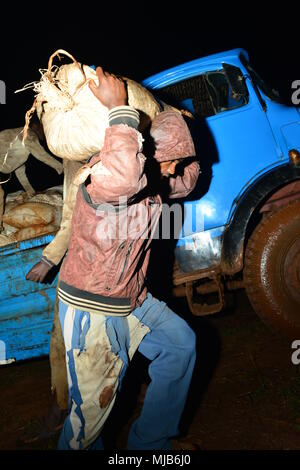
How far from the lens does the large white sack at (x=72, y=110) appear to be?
1473 mm

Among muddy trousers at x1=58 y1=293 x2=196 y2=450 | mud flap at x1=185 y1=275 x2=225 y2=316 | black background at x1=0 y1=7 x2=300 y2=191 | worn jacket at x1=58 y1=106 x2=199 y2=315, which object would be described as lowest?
mud flap at x1=185 y1=275 x2=225 y2=316

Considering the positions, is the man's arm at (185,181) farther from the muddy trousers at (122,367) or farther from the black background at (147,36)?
the black background at (147,36)

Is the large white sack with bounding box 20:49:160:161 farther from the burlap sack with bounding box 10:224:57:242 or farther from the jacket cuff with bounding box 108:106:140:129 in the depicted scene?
the burlap sack with bounding box 10:224:57:242

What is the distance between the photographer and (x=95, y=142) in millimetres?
1483

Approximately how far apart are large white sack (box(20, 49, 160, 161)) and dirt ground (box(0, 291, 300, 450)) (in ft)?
6.36

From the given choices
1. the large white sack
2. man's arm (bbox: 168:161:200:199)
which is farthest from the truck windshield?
the large white sack

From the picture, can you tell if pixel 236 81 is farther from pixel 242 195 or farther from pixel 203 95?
pixel 242 195

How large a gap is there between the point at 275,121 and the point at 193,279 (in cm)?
156

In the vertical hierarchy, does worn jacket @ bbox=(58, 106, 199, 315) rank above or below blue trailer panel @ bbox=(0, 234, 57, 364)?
above

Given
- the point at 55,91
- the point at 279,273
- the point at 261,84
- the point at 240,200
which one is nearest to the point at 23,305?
the point at 55,91

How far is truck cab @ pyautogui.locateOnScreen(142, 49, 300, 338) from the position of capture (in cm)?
278

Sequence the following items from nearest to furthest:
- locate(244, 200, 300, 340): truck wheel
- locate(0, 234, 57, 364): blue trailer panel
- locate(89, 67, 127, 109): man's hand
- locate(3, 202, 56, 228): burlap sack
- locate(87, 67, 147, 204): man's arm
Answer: locate(87, 67, 147, 204): man's arm, locate(89, 67, 127, 109): man's hand, locate(0, 234, 57, 364): blue trailer panel, locate(244, 200, 300, 340): truck wheel, locate(3, 202, 56, 228): burlap sack

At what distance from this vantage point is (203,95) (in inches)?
128

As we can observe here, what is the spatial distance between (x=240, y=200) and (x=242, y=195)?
0.16 ft
